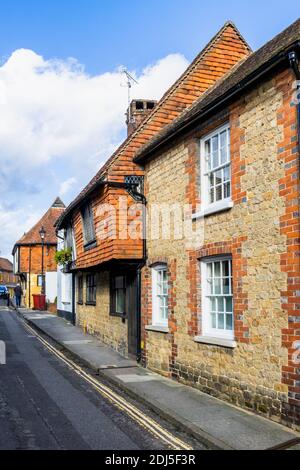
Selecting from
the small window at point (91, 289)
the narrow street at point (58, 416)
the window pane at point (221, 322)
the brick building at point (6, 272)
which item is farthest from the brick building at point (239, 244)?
the brick building at point (6, 272)

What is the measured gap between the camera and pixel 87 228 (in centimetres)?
1605

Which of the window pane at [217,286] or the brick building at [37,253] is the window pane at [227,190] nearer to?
the window pane at [217,286]

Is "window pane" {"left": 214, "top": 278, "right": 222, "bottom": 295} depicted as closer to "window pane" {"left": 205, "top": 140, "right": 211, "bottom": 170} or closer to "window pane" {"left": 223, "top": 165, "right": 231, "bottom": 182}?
"window pane" {"left": 223, "top": 165, "right": 231, "bottom": 182}

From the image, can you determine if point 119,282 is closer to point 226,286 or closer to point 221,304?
point 221,304

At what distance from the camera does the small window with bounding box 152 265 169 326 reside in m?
11.6

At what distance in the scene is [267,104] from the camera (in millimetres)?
7742

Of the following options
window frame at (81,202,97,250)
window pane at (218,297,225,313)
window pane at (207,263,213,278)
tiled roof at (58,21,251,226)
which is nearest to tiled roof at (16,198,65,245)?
window frame at (81,202,97,250)

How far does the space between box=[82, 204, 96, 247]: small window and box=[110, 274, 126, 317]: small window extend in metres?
1.41

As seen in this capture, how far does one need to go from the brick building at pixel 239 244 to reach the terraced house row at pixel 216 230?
2 cm

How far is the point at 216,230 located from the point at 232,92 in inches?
99.0

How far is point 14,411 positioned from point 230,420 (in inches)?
135

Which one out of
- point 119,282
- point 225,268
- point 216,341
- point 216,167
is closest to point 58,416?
point 216,341
